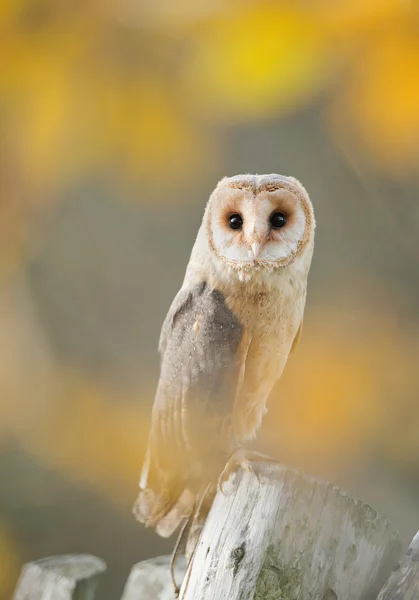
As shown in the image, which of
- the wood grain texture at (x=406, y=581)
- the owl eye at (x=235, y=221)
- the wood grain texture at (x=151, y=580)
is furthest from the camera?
the wood grain texture at (x=151, y=580)

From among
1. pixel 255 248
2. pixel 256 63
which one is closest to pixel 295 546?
pixel 255 248

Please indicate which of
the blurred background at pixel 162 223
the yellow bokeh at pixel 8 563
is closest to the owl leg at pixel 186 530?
the blurred background at pixel 162 223

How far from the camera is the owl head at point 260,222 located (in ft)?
3.40

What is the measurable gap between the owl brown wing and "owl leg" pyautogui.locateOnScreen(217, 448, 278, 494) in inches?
2.9

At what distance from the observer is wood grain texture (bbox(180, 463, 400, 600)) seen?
0.83m

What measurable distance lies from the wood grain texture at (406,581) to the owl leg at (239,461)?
9.1 inches

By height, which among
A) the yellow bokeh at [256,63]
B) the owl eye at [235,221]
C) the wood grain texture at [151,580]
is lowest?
the wood grain texture at [151,580]

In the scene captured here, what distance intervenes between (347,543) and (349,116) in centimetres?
95

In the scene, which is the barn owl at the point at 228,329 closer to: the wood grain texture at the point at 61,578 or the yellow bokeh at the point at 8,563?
the wood grain texture at the point at 61,578

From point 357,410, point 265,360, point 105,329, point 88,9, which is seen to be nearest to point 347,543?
point 265,360

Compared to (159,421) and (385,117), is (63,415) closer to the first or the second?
(159,421)

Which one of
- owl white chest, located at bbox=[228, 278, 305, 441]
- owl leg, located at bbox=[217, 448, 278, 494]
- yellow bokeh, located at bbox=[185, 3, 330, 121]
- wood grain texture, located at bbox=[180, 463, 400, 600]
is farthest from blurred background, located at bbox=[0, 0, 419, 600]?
wood grain texture, located at bbox=[180, 463, 400, 600]

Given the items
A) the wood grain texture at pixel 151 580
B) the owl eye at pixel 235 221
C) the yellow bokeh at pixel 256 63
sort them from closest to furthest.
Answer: the owl eye at pixel 235 221 → the wood grain texture at pixel 151 580 → the yellow bokeh at pixel 256 63

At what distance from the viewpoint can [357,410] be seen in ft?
4.47
